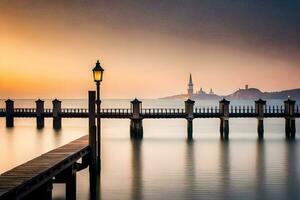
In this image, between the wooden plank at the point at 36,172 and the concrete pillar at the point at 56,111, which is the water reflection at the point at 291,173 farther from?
the concrete pillar at the point at 56,111

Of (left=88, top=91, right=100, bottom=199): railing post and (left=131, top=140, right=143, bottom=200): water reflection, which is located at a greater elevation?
(left=88, top=91, right=100, bottom=199): railing post

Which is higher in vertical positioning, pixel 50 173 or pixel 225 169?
pixel 50 173

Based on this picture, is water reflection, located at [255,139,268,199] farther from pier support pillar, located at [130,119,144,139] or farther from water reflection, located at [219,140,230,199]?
pier support pillar, located at [130,119,144,139]

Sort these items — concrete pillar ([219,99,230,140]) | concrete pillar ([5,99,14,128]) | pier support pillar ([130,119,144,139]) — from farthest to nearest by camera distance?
concrete pillar ([5,99,14,128])
concrete pillar ([219,99,230,140])
pier support pillar ([130,119,144,139])

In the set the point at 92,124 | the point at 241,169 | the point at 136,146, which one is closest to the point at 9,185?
the point at 92,124

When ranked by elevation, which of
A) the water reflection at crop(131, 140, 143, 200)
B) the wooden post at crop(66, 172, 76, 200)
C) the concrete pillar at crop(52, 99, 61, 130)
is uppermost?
the concrete pillar at crop(52, 99, 61, 130)

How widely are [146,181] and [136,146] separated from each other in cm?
1792

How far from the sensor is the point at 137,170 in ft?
92.9

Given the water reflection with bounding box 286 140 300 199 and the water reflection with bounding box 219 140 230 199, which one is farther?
the water reflection with bounding box 219 140 230 199

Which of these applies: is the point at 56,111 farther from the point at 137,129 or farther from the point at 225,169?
the point at 225,169

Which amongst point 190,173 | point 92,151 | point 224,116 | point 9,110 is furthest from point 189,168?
point 9,110

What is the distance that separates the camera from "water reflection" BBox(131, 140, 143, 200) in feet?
67.7

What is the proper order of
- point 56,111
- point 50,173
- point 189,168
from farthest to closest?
point 56,111
point 189,168
point 50,173

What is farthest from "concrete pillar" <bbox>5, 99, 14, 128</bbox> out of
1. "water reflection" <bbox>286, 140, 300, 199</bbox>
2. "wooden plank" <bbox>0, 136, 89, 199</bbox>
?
"wooden plank" <bbox>0, 136, 89, 199</bbox>
